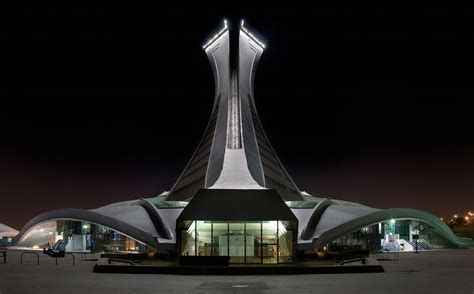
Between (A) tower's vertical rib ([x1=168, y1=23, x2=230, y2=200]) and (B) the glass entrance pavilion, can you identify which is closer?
(B) the glass entrance pavilion

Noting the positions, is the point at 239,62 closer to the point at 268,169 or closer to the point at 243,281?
the point at 268,169

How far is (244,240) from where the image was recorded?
2339 cm

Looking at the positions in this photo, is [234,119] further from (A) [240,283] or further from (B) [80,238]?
(A) [240,283]

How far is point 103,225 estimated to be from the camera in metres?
38.8

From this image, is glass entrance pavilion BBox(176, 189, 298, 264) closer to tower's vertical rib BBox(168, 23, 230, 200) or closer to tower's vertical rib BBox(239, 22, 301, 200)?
tower's vertical rib BBox(168, 23, 230, 200)

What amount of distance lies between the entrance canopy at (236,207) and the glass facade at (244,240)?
0.38 m

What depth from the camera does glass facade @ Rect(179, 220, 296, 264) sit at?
23312 mm

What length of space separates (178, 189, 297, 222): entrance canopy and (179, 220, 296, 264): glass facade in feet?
1.24

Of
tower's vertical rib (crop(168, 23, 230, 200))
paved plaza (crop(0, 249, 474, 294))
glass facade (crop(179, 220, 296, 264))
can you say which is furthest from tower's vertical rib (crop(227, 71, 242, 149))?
paved plaza (crop(0, 249, 474, 294))

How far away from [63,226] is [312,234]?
759 inches

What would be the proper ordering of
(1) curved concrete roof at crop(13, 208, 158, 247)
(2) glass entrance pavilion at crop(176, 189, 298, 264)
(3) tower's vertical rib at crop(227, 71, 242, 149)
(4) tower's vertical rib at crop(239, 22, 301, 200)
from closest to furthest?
(2) glass entrance pavilion at crop(176, 189, 298, 264), (1) curved concrete roof at crop(13, 208, 158, 247), (4) tower's vertical rib at crop(239, 22, 301, 200), (3) tower's vertical rib at crop(227, 71, 242, 149)

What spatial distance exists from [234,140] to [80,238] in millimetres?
14007

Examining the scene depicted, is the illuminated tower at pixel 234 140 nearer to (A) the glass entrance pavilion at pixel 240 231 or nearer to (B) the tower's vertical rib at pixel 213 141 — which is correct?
(B) the tower's vertical rib at pixel 213 141

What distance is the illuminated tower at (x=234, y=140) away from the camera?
118 ft
